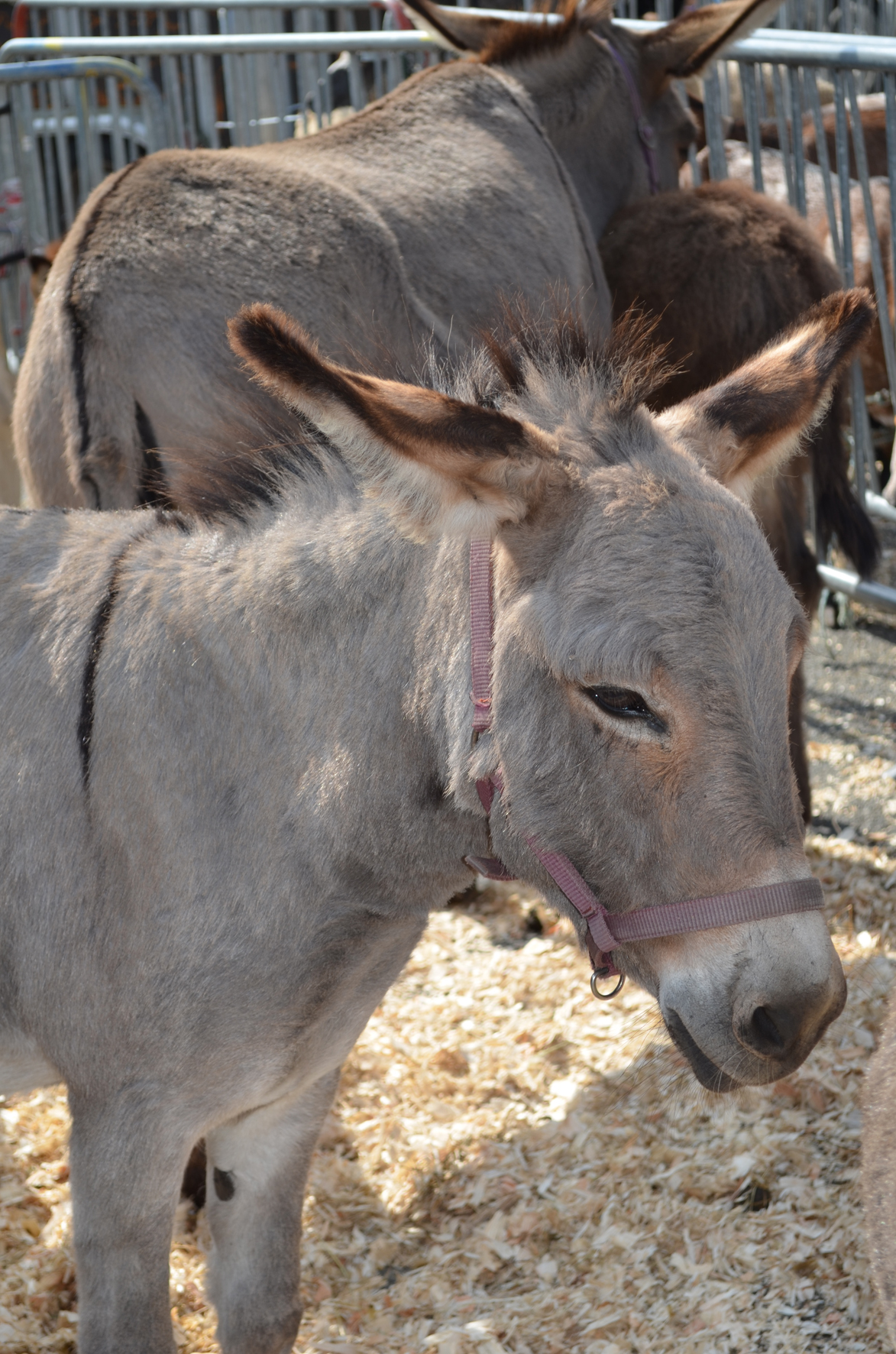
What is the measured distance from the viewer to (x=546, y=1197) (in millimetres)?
3117

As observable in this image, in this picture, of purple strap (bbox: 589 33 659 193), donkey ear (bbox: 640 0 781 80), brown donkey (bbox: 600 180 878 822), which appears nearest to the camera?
brown donkey (bbox: 600 180 878 822)

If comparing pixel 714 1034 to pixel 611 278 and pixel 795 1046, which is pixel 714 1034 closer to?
pixel 795 1046

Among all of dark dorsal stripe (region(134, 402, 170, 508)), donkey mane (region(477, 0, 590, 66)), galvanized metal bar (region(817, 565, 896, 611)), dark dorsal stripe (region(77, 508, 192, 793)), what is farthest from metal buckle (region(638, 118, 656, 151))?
dark dorsal stripe (region(77, 508, 192, 793))

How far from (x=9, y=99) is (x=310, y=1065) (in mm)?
5607

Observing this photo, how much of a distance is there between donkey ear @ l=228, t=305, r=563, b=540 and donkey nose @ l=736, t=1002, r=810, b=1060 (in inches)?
30.9

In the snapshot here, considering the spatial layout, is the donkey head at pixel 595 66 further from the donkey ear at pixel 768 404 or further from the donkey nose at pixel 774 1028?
the donkey nose at pixel 774 1028

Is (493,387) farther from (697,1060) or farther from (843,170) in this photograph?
(843,170)

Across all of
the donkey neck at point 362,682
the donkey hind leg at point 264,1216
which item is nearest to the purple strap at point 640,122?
the donkey neck at point 362,682

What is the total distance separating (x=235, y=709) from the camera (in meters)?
2.05

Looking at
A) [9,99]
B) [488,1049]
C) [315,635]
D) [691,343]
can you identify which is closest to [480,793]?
[315,635]

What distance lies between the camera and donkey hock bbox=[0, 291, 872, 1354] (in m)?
1.66

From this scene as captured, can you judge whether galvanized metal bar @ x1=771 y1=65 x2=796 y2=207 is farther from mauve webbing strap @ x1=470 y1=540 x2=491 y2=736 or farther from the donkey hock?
mauve webbing strap @ x1=470 y1=540 x2=491 y2=736

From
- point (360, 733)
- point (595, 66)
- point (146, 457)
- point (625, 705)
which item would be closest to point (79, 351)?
point (146, 457)

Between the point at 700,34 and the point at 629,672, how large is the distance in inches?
170
